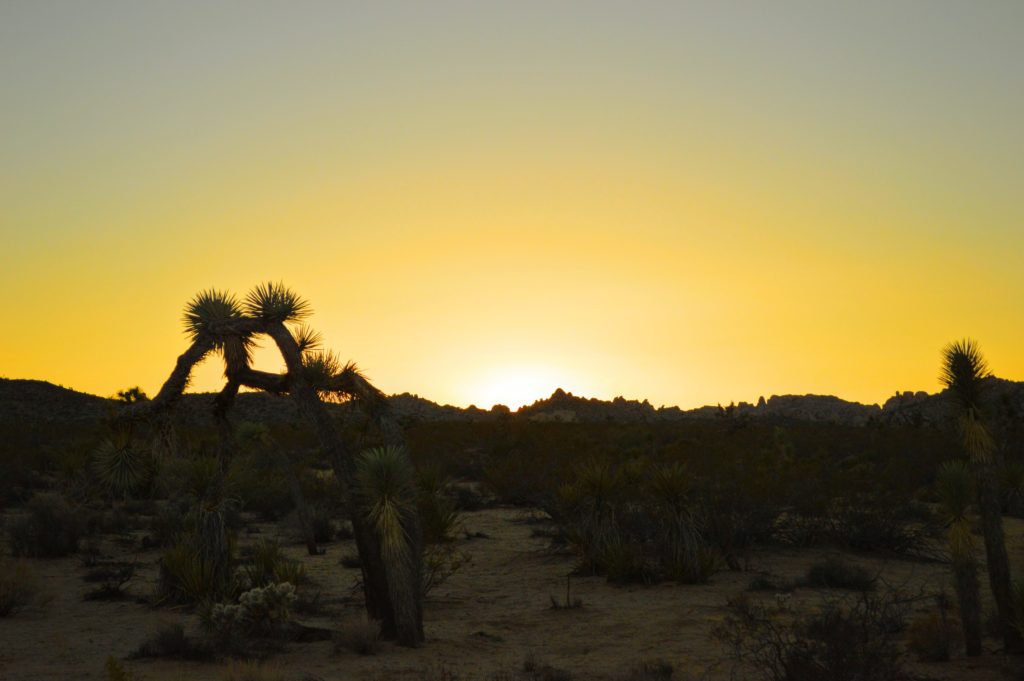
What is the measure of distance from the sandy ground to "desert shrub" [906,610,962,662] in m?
0.14

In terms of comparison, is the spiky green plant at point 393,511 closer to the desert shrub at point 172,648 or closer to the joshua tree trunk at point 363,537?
the joshua tree trunk at point 363,537

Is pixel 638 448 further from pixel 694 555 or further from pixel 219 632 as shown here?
pixel 219 632

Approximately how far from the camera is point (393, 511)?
10.1 meters

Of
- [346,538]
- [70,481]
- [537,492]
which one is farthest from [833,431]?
[70,481]

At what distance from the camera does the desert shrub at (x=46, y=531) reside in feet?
56.1

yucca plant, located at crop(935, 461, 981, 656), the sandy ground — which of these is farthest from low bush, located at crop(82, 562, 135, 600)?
yucca plant, located at crop(935, 461, 981, 656)

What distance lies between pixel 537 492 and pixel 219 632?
12.4 m

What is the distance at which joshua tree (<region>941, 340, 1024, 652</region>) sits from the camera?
9.13 m

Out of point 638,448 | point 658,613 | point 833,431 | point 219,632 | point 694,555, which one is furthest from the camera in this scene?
point 833,431

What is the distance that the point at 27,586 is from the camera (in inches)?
515

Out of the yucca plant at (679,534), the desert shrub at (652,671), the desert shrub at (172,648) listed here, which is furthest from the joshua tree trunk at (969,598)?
the desert shrub at (172,648)

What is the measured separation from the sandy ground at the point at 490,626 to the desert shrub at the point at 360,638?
3.7 inches

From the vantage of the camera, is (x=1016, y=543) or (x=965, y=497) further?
(x=1016, y=543)

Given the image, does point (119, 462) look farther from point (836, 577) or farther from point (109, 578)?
point (836, 577)
